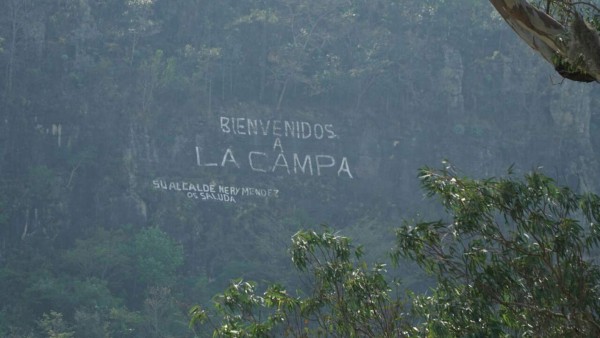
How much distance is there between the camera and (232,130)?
37.5m

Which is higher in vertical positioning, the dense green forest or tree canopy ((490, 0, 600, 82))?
tree canopy ((490, 0, 600, 82))

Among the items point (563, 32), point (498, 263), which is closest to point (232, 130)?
point (563, 32)

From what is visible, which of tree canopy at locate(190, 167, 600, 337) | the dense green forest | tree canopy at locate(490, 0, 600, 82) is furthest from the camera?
the dense green forest

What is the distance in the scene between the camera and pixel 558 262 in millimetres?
8711

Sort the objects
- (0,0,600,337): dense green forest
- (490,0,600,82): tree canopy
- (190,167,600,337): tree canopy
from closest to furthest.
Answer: (490,0,600,82): tree canopy, (190,167,600,337): tree canopy, (0,0,600,337): dense green forest

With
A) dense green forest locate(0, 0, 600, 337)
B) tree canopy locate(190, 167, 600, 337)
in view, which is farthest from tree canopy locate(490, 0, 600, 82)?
dense green forest locate(0, 0, 600, 337)

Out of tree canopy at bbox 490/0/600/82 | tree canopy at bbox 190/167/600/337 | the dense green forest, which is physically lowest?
the dense green forest

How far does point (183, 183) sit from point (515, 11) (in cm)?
2752

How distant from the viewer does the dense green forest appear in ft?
112

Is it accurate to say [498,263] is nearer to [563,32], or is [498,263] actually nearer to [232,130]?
[563,32]

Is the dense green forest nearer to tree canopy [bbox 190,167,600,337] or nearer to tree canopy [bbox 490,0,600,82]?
tree canopy [bbox 190,167,600,337]

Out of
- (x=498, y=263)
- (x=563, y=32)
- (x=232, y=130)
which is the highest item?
(x=563, y=32)

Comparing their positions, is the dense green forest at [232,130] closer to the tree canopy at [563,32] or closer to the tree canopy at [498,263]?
the tree canopy at [498,263]

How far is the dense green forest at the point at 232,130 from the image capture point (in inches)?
1340
